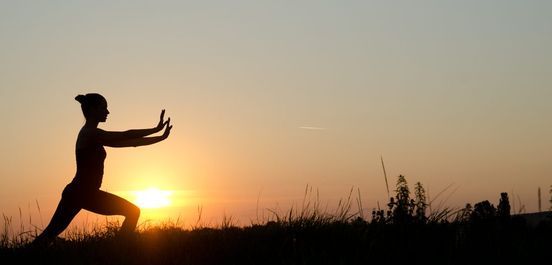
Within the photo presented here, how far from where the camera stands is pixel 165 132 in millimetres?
9641

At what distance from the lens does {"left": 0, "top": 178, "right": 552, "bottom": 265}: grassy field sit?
755cm

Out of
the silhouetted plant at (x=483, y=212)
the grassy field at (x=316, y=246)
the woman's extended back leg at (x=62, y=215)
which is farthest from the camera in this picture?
the woman's extended back leg at (x=62, y=215)

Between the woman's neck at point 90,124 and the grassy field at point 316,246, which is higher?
the woman's neck at point 90,124

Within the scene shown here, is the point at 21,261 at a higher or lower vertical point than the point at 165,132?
lower

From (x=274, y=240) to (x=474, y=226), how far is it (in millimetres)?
2357

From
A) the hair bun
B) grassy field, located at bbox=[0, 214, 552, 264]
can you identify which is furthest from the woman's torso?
grassy field, located at bbox=[0, 214, 552, 264]

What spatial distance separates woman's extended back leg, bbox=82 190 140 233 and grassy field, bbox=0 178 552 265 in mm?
233

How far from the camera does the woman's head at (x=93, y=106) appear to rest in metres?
9.30

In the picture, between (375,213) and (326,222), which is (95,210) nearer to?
(326,222)

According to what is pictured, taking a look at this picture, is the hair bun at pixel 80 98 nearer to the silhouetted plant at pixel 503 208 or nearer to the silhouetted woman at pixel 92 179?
the silhouetted woman at pixel 92 179

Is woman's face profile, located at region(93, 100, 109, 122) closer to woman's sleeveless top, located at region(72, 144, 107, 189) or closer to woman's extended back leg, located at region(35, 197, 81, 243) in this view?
woman's sleeveless top, located at region(72, 144, 107, 189)

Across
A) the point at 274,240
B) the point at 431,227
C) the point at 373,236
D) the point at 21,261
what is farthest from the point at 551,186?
the point at 21,261

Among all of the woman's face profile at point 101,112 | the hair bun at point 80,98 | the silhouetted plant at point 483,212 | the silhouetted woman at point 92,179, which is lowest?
the silhouetted plant at point 483,212

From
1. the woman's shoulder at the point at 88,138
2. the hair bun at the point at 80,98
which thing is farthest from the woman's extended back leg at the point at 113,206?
the hair bun at the point at 80,98
